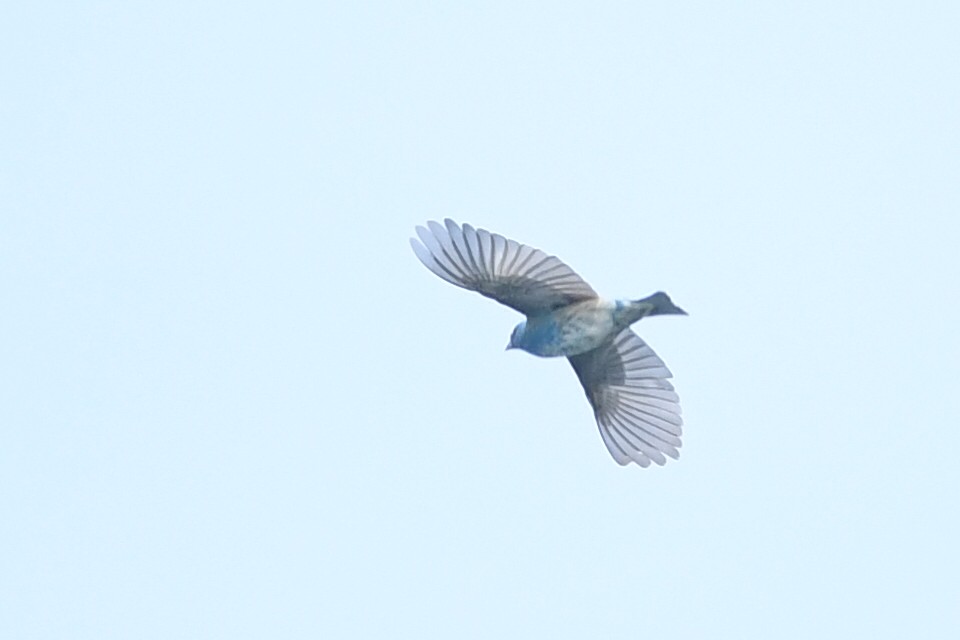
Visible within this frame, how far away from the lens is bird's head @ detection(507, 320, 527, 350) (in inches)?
632

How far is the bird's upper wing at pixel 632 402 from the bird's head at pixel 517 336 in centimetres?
129

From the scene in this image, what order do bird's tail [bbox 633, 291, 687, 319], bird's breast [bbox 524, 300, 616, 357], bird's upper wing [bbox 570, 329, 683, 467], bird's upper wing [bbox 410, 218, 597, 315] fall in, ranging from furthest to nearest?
bird's upper wing [bbox 570, 329, 683, 467] < bird's breast [bbox 524, 300, 616, 357] < bird's tail [bbox 633, 291, 687, 319] < bird's upper wing [bbox 410, 218, 597, 315]

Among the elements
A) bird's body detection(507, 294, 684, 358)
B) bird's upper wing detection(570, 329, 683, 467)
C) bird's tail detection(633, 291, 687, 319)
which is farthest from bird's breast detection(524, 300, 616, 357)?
bird's upper wing detection(570, 329, 683, 467)

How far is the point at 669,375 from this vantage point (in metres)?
17.4

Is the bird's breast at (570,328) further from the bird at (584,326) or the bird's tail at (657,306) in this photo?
the bird's tail at (657,306)

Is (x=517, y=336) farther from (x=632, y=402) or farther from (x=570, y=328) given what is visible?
(x=632, y=402)

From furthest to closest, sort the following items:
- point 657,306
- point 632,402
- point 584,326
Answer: point 632,402 → point 584,326 → point 657,306

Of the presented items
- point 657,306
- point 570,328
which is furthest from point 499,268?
point 657,306

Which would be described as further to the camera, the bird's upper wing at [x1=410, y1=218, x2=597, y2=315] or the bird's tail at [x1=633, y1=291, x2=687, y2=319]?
the bird's tail at [x1=633, y1=291, x2=687, y2=319]

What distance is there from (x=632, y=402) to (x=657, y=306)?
95.7 inches

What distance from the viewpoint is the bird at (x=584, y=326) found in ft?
49.8

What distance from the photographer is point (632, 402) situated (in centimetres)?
1758

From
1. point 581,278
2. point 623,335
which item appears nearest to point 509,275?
point 581,278

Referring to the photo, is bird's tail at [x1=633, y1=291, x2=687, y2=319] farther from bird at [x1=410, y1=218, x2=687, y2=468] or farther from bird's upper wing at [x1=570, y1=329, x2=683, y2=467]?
bird's upper wing at [x1=570, y1=329, x2=683, y2=467]
